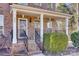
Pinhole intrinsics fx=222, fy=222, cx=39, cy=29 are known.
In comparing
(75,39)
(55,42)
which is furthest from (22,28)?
(75,39)

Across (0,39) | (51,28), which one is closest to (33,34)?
(51,28)

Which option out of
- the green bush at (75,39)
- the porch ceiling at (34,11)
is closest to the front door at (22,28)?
the porch ceiling at (34,11)

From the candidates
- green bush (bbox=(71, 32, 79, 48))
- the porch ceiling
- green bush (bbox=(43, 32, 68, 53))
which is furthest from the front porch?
green bush (bbox=(71, 32, 79, 48))

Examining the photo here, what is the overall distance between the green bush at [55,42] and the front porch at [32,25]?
0.15 m

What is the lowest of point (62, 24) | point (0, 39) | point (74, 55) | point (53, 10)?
point (74, 55)

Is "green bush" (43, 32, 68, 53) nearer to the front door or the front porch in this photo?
the front porch

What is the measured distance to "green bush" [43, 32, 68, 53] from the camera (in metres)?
7.46

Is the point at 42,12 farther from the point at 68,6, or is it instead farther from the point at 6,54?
the point at 6,54

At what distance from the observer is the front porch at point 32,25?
7.41 meters

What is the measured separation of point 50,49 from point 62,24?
3.09ft

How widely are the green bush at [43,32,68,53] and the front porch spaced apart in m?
0.15

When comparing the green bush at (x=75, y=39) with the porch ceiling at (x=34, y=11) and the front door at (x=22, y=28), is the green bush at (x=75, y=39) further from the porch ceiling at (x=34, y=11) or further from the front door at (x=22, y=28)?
the front door at (x=22, y=28)

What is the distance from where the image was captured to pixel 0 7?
24.2ft

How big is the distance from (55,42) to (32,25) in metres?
0.99
